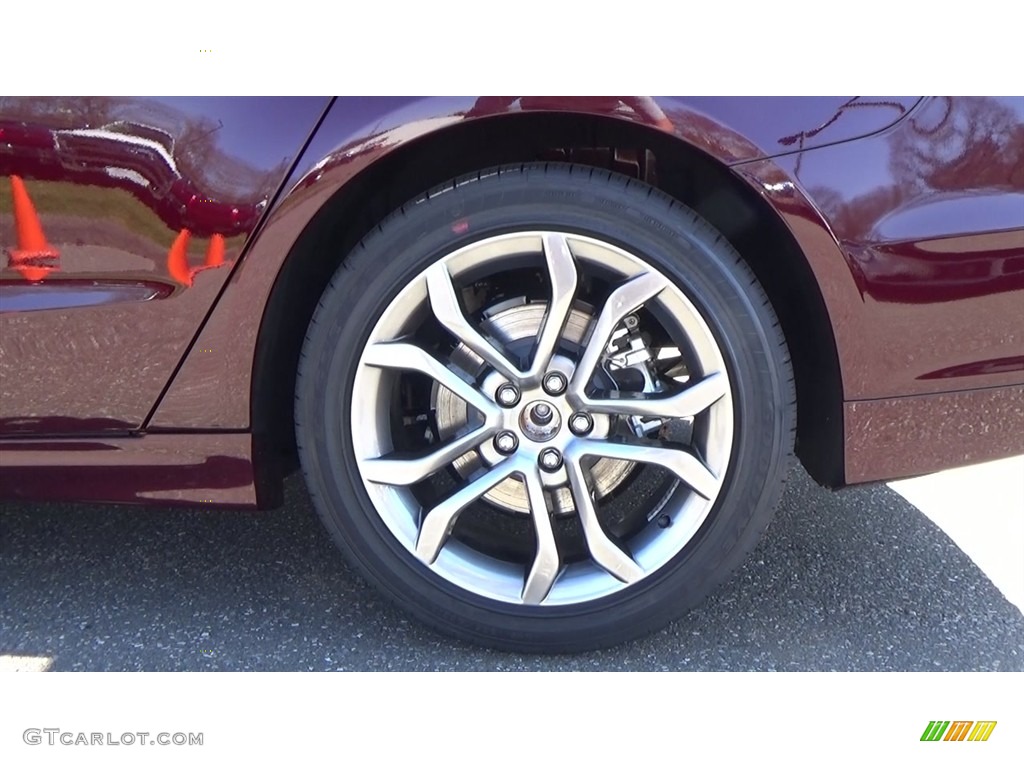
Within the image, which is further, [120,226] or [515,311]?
[515,311]

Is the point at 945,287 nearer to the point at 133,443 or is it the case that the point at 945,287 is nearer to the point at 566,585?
the point at 566,585

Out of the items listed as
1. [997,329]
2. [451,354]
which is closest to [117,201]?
[451,354]

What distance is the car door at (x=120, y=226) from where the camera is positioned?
62.1 inches

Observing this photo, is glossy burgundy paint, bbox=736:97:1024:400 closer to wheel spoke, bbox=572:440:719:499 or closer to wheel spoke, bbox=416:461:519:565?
wheel spoke, bbox=572:440:719:499

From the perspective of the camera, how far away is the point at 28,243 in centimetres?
163

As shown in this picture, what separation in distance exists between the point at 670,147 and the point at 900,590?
45.4 inches

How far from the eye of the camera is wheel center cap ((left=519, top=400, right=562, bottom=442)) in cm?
172

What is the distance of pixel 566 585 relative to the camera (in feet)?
5.84

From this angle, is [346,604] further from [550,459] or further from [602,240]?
[602,240]

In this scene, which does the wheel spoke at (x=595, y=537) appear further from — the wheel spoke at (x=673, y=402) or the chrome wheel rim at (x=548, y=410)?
the wheel spoke at (x=673, y=402)

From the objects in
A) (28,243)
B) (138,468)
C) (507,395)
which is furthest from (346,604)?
(28,243)

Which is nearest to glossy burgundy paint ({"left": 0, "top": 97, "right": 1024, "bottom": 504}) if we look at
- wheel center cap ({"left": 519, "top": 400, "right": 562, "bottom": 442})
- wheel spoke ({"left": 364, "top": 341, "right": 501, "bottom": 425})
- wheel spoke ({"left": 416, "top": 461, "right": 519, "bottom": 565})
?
wheel spoke ({"left": 364, "top": 341, "right": 501, "bottom": 425})

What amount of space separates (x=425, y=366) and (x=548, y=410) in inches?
9.6

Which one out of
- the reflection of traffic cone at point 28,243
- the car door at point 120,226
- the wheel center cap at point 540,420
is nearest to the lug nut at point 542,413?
the wheel center cap at point 540,420
